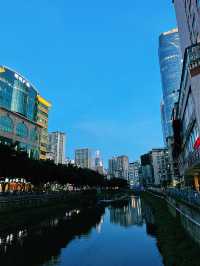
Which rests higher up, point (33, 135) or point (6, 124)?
point (33, 135)

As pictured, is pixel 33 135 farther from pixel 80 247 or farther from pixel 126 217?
pixel 80 247

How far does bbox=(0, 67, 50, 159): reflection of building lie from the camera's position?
116438 millimetres

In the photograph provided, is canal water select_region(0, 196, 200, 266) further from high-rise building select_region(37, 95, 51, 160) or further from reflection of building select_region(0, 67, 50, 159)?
high-rise building select_region(37, 95, 51, 160)

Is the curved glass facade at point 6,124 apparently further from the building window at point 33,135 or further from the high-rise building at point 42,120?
the high-rise building at point 42,120

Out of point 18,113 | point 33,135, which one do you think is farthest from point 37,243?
point 33,135

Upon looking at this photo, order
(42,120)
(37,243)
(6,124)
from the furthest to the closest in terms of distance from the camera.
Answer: (42,120), (6,124), (37,243)

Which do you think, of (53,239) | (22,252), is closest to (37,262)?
(22,252)

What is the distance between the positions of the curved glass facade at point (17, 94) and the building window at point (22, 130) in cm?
588

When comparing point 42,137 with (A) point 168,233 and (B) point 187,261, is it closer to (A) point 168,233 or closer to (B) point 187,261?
(A) point 168,233

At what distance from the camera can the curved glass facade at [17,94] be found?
117 m

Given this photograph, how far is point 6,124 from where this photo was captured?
117m

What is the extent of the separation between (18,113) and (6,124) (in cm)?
1171

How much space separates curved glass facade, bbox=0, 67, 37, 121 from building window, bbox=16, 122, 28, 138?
5.88 meters

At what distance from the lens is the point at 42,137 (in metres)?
158
